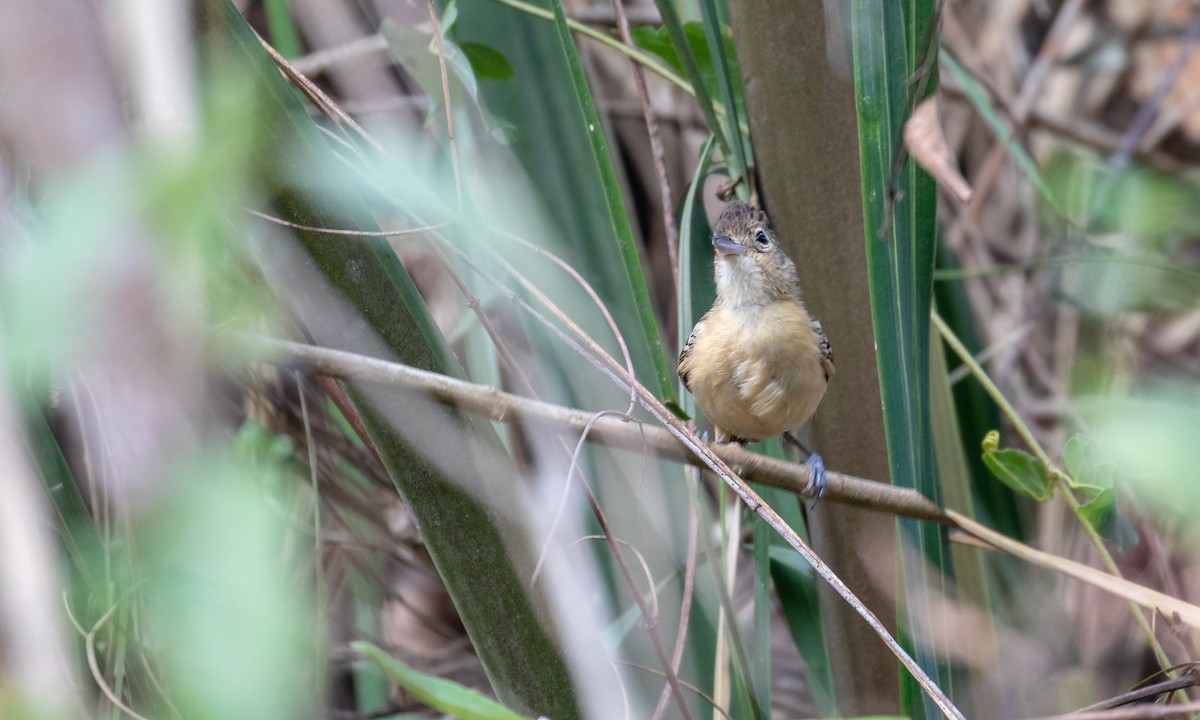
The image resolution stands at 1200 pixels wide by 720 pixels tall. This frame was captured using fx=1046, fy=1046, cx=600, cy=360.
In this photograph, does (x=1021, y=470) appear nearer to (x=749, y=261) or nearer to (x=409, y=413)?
(x=749, y=261)

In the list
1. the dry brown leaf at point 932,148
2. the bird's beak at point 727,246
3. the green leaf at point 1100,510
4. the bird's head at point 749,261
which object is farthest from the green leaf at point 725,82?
the green leaf at point 1100,510

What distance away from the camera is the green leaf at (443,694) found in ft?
2.55

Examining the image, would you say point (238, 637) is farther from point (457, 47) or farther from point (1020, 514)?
point (1020, 514)

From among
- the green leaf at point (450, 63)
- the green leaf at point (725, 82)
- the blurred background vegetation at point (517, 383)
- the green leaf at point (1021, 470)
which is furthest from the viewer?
the green leaf at point (450, 63)

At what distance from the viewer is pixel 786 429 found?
7.78ft

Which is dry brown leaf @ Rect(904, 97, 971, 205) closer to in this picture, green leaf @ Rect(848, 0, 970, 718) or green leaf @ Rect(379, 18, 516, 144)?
green leaf @ Rect(848, 0, 970, 718)

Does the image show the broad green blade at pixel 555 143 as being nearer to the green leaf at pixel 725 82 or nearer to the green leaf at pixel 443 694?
the green leaf at pixel 725 82

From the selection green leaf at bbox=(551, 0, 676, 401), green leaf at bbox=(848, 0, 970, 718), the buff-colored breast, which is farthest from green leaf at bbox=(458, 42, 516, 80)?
green leaf at bbox=(848, 0, 970, 718)

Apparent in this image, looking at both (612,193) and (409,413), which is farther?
(612,193)

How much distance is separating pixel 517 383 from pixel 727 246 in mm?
576

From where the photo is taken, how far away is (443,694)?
80cm

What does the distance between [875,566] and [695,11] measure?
1547 millimetres

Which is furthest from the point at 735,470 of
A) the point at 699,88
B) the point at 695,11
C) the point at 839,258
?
the point at 695,11

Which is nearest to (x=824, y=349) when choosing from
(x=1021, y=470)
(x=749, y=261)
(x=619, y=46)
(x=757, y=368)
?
(x=757, y=368)
